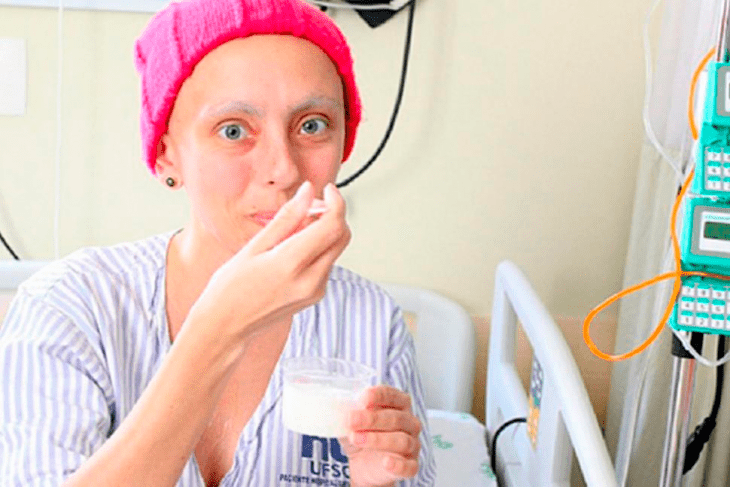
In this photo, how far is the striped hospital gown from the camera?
3.67ft

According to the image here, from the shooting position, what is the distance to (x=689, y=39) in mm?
1938

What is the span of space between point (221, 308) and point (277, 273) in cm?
7

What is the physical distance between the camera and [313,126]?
1.20 meters

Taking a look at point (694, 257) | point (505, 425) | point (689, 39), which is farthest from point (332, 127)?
point (689, 39)

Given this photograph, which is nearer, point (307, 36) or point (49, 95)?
point (307, 36)

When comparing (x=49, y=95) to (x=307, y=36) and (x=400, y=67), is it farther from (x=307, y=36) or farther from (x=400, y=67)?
(x=307, y=36)

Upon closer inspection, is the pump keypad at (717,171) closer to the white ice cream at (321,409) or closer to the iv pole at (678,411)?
the iv pole at (678,411)

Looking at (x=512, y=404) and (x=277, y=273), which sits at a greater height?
(x=277, y=273)

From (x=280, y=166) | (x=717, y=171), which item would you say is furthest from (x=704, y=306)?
(x=280, y=166)

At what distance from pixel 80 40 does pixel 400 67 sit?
750 mm

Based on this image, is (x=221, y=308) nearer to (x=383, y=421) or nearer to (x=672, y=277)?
(x=383, y=421)

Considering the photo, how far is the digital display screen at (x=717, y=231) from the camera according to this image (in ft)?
5.05

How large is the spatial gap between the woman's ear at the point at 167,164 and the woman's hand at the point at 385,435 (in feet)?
1.34

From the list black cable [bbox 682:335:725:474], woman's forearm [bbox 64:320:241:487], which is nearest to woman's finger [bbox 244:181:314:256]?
woman's forearm [bbox 64:320:241:487]
